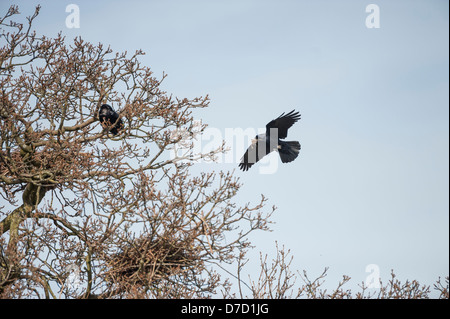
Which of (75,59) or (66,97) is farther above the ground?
(75,59)

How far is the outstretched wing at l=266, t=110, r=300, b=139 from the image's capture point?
11.4 metres

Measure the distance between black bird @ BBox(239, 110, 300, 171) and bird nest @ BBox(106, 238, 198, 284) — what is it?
3.87 meters

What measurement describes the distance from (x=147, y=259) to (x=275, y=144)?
4768mm

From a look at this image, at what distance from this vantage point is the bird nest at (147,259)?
8.26 metres

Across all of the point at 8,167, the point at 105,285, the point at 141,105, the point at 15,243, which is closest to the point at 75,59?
the point at 141,105

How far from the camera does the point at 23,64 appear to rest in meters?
11.2

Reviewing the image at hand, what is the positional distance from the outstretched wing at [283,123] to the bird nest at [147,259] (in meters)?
3.98

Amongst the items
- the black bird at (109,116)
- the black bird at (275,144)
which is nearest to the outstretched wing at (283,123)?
the black bird at (275,144)

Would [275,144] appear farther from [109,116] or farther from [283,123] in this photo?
[109,116]

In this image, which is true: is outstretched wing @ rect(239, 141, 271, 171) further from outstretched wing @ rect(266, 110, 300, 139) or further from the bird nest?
the bird nest

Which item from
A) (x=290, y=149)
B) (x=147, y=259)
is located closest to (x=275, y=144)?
(x=290, y=149)
